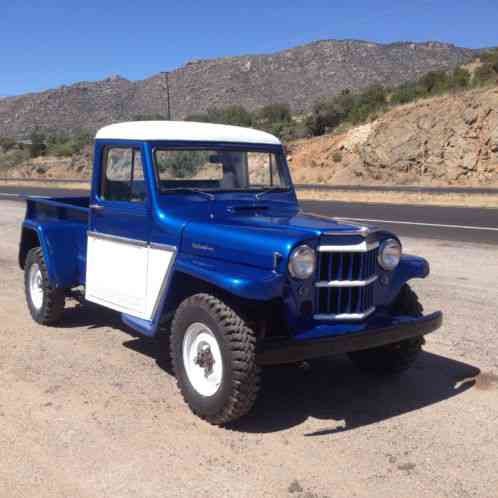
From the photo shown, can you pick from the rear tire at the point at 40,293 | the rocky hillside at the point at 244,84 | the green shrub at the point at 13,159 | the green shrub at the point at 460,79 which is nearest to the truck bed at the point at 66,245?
the rear tire at the point at 40,293

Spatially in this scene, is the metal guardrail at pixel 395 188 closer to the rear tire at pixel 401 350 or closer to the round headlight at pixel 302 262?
the rear tire at pixel 401 350

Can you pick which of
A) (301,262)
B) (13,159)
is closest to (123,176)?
(301,262)

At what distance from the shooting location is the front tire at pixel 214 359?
402cm

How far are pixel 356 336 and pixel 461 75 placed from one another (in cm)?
3715

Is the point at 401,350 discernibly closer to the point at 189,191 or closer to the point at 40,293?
the point at 189,191

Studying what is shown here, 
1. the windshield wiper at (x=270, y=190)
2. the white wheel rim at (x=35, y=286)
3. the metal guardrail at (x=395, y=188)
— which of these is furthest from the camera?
the metal guardrail at (x=395, y=188)

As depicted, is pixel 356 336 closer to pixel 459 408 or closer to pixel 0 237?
pixel 459 408

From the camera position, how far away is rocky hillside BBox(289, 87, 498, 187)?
3106cm

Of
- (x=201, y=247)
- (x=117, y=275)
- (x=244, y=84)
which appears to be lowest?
(x=117, y=275)

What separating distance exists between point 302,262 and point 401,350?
4.70 ft

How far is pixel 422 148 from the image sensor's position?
33.2m

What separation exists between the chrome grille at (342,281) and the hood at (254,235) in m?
0.13

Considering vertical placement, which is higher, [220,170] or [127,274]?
[220,170]

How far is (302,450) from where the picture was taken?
3.99 metres
